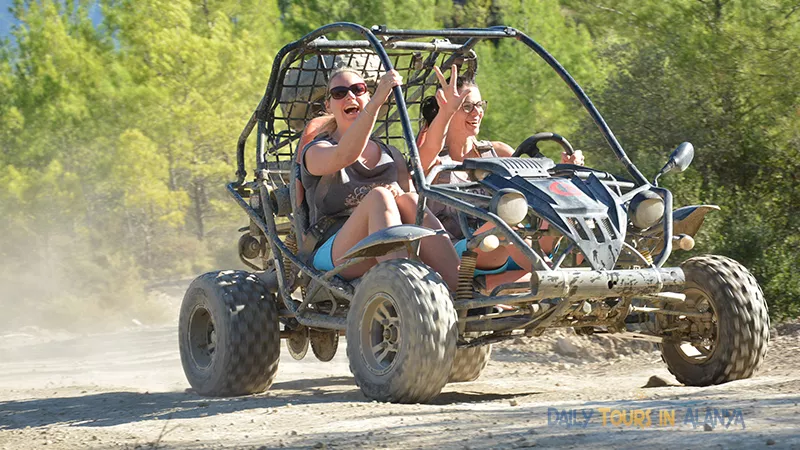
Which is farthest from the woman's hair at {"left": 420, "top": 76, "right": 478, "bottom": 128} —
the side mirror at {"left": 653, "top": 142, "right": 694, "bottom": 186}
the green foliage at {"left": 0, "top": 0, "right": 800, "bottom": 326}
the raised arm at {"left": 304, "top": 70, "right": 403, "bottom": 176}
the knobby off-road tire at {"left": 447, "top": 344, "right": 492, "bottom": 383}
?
the green foliage at {"left": 0, "top": 0, "right": 800, "bottom": 326}

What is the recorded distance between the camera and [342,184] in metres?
7.12

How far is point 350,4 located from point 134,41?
5.53 metres

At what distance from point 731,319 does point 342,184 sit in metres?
2.46

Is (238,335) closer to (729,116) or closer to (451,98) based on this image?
(451,98)

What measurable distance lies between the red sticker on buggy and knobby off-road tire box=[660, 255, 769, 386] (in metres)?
1.17

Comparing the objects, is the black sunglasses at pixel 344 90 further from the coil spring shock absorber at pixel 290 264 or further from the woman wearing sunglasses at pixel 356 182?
the coil spring shock absorber at pixel 290 264

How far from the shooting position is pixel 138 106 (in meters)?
28.0

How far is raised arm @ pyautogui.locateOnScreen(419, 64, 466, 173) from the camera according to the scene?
723 centimetres

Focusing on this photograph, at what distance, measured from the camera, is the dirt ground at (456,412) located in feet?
15.7

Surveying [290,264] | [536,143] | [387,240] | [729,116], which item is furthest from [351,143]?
[729,116]

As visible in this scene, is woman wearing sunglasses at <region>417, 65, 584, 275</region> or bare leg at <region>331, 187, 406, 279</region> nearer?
bare leg at <region>331, 187, 406, 279</region>

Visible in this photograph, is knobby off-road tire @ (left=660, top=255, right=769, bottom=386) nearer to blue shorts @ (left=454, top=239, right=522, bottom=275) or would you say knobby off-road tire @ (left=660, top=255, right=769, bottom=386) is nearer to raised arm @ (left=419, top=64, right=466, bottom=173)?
blue shorts @ (left=454, top=239, right=522, bottom=275)

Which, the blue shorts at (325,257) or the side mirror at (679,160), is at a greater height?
the side mirror at (679,160)

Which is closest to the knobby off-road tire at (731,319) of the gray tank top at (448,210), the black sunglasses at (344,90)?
the gray tank top at (448,210)
